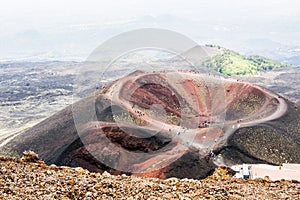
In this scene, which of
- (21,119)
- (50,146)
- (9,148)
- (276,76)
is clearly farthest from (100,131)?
(276,76)

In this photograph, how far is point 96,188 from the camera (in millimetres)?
9727

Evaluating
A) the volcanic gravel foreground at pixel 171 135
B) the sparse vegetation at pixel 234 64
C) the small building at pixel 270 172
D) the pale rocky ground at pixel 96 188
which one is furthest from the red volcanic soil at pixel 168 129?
the sparse vegetation at pixel 234 64

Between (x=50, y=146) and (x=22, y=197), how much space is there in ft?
91.9

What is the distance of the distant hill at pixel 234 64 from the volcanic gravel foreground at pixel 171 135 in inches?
2462

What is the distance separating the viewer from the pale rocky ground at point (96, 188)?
9.16 m

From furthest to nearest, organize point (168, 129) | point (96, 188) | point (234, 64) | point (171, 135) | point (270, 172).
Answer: point (234, 64), point (168, 129), point (171, 135), point (270, 172), point (96, 188)

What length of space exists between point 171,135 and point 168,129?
3.09ft

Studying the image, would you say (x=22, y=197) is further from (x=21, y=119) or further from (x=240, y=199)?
(x=21, y=119)

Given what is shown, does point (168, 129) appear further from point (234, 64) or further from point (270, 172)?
point (234, 64)

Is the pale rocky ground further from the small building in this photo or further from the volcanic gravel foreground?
the small building

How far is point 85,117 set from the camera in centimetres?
3600

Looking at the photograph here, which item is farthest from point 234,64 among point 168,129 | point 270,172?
point 270,172

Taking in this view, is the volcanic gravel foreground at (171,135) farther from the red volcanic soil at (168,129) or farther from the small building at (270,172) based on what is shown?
the small building at (270,172)

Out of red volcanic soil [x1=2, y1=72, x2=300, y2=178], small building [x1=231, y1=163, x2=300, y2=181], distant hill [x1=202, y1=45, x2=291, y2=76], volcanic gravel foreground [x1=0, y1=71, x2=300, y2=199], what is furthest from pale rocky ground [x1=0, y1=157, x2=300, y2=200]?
distant hill [x1=202, y1=45, x2=291, y2=76]
